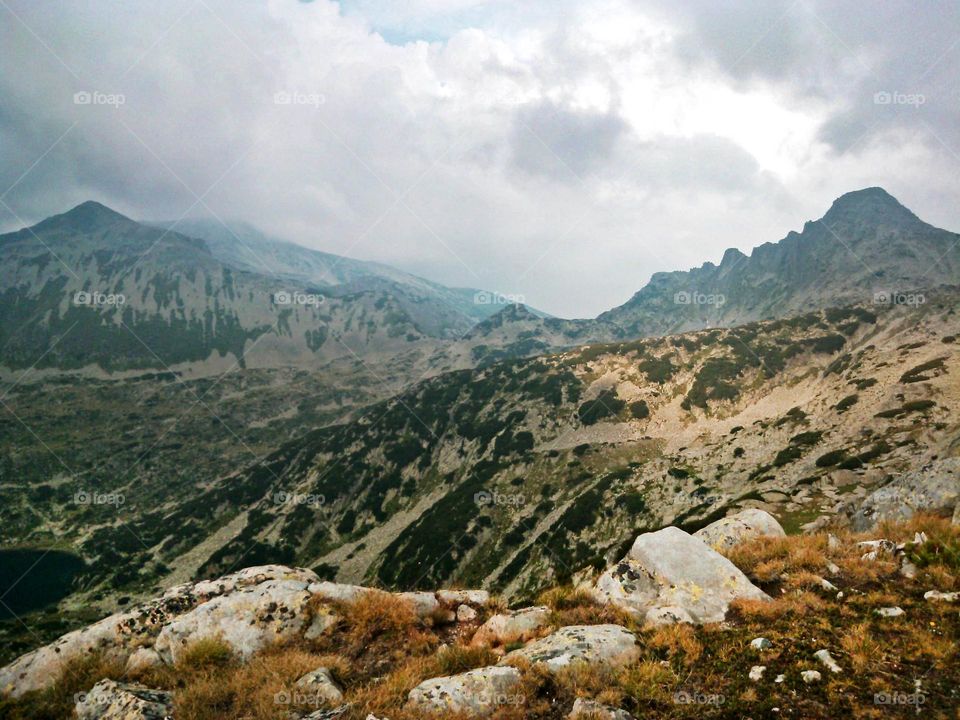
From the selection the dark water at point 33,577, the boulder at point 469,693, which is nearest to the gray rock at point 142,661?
the boulder at point 469,693

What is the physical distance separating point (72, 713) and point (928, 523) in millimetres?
22861

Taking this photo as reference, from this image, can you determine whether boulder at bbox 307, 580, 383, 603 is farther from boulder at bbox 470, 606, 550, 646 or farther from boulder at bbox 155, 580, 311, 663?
boulder at bbox 470, 606, 550, 646

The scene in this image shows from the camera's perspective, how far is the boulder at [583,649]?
841 centimetres

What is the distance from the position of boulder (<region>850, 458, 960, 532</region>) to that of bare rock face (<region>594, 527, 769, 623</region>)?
39.5ft

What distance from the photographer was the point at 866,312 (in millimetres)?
124375

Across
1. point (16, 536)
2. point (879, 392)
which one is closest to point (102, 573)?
point (16, 536)

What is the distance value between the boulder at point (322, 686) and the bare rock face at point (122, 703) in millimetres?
2232

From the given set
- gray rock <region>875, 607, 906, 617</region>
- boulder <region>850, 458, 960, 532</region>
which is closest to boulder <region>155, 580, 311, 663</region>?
gray rock <region>875, 607, 906, 617</region>

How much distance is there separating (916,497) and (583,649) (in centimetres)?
2231

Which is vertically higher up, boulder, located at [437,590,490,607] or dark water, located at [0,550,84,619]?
boulder, located at [437,590,490,607]

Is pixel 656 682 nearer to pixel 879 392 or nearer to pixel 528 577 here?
pixel 528 577

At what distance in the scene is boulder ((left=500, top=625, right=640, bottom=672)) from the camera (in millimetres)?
8406

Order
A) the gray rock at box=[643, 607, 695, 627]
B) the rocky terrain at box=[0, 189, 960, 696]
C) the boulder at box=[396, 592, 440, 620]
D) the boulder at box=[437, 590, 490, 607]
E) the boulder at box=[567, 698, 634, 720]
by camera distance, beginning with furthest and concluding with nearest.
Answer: the rocky terrain at box=[0, 189, 960, 696] → the boulder at box=[437, 590, 490, 607] → the boulder at box=[396, 592, 440, 620] → the gray rock at box=[643, 607, 695, 627] → the boulder at box=[567, 698, 634, 720]

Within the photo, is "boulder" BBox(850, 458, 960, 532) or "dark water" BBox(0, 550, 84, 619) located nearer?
"boulder" BBox(850, 458, 960, 532)
